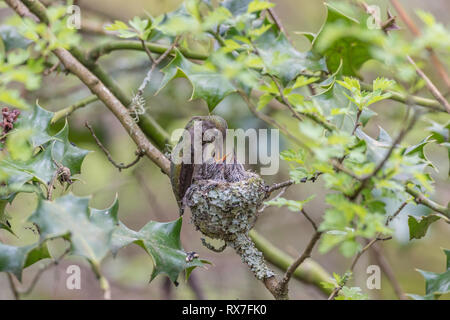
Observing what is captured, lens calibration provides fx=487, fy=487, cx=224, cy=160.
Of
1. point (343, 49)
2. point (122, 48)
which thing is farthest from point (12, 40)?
point (343, 49)

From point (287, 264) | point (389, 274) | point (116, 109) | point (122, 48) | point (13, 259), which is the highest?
point (122, 48)

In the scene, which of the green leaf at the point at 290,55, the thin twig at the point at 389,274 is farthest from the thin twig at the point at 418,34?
the thin twig at the point at 389,274

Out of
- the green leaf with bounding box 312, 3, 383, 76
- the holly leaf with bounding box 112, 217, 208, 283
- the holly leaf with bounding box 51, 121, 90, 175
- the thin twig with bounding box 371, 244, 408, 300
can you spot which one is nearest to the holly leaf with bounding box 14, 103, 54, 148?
the holly leaf with bounding box 51, 121, 90, 175

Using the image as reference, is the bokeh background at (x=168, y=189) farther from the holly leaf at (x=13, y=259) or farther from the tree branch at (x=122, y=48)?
the holly leaf at (x=13, y=259)

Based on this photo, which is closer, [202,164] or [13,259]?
[13,259]

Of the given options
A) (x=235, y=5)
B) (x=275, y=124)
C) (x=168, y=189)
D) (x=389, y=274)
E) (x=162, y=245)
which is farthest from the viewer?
(x=168, y=189)

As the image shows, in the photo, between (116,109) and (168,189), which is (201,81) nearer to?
(116,109)

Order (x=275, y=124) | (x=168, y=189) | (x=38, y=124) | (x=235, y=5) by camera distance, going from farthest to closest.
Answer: (x=168, y=189)
(x=235, y=5)
(x=38, y=124)
(x=275, y=124)
